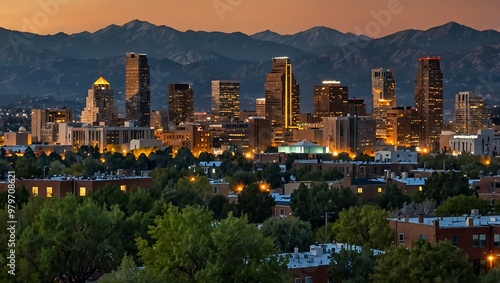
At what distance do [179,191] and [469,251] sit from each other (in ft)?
111

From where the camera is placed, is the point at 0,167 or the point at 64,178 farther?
the point at 0,167

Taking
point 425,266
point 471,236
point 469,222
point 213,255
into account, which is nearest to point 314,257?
point 425,266

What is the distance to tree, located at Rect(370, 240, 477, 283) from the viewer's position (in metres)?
53.9

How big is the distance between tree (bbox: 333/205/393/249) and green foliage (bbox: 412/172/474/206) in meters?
28.4

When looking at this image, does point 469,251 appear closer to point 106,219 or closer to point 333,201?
point 106,219

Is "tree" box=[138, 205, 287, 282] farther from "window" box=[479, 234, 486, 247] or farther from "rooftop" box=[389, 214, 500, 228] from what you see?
"rooftop" box=[389, 214, 500, 228]

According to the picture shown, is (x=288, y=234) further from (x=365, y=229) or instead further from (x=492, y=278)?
(x=492, y=278)

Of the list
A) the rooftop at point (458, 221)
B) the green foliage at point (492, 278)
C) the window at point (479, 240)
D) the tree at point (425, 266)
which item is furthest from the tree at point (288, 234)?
the green foliage at point (492, 278)

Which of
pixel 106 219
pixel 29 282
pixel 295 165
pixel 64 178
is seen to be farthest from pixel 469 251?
pixel 295 165

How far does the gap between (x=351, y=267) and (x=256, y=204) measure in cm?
4217

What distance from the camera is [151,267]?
167ft

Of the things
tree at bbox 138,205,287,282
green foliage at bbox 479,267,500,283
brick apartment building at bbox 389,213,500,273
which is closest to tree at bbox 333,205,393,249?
brick apartment building at bbox 389,213,500,273

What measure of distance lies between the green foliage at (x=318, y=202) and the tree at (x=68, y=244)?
35.1m

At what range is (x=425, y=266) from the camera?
179 ft
